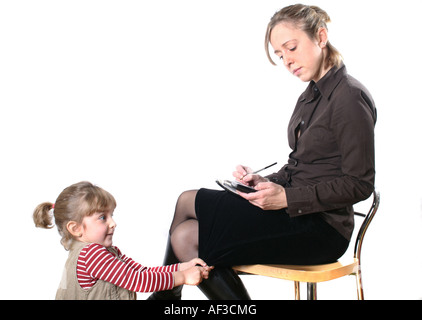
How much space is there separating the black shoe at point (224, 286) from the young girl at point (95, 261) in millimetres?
29

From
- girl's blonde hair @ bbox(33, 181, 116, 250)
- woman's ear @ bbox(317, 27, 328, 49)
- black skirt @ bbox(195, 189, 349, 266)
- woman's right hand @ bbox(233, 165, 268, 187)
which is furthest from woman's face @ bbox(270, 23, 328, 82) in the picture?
girl's blonde hair @ bbox(33, 181, 116, 250)

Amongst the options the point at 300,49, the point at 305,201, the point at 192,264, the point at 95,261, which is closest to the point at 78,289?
the point at 95,261

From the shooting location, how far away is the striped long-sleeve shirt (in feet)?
4.68

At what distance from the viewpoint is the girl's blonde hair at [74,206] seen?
1496 mm

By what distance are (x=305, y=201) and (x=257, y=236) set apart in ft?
0.56

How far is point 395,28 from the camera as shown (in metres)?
→ 2.86

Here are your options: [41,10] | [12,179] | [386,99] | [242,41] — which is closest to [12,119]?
[12,179]

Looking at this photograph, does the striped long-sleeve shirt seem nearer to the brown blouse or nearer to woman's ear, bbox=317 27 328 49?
the brown blouse

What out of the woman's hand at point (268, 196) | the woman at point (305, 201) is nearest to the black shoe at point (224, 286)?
the woman at point (305, 201)

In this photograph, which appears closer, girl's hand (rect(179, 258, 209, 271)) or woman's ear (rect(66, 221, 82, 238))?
girl's hand (rect(179, 258, 209, 271))

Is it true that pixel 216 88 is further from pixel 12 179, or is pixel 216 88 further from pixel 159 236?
pixel 12 179

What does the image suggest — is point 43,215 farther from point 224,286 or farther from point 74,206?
point 224,286

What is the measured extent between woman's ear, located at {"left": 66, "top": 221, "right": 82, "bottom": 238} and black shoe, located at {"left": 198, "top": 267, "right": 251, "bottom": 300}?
420 mm

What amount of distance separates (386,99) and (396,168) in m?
0.42
